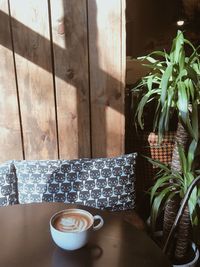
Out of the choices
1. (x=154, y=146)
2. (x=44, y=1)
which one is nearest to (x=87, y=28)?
(x=44, y=1)

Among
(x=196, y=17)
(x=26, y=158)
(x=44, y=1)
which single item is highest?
(x=196, y=17)

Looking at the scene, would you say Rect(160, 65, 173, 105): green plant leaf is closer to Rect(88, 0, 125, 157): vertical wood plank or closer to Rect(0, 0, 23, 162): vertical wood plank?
Rect(88, 0, 125, 157): vertical wood plank

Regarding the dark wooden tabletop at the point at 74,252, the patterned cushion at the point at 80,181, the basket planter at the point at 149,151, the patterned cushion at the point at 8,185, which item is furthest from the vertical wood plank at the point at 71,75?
the dark wooden tabletop at the point at 74,252

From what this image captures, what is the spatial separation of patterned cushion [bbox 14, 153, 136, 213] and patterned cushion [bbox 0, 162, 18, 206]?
0.10ft

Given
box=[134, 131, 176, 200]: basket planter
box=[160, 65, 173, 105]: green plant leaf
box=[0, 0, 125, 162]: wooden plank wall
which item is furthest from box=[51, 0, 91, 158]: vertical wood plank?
box=[134, 131, 176, 200]: basket planter

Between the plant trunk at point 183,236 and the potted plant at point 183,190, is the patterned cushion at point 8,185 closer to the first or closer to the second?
the potted plant at point 183,190

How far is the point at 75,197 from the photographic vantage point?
1.75 meters

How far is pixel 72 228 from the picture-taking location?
3.25ft

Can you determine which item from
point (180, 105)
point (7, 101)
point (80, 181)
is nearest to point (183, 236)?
point (80, 181)

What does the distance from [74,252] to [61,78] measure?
1007 mm

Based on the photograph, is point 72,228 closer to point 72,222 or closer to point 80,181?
point 72,222

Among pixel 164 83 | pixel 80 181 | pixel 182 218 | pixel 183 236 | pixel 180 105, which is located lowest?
pixel 183 236

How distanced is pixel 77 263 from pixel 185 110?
0.88 meters

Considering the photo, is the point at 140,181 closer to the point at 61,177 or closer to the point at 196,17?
the point at 61,177
